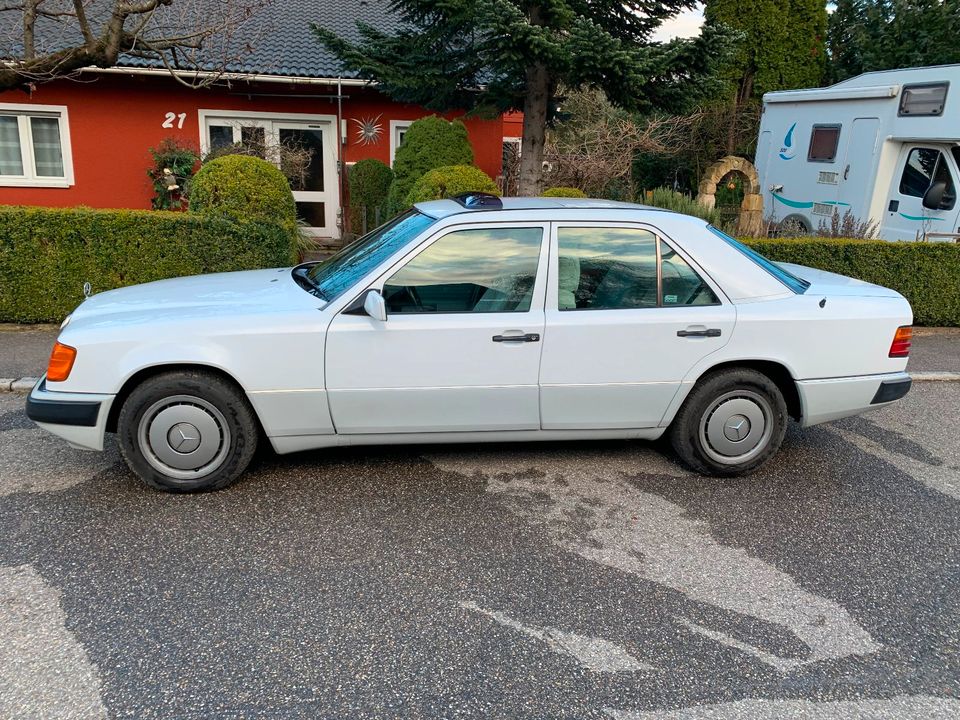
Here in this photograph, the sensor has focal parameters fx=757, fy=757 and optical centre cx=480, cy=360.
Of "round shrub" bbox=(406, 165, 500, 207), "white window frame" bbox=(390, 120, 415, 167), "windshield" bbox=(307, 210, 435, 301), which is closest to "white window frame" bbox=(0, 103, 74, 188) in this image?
"white window frame" bbox=(390, 120, 415, 167)

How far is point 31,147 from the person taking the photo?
13797 mm

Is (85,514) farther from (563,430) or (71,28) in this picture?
(71,28)

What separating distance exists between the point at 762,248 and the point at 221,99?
33.5 feet

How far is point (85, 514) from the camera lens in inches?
158

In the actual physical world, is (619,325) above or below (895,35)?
below

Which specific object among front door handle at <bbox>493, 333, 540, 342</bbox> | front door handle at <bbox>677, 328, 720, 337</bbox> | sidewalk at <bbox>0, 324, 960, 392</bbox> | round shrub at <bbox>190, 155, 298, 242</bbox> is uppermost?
round shrub at <bbox>190, 155, 298, 242</bbox>

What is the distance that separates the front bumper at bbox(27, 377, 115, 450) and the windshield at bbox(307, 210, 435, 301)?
1346 mm

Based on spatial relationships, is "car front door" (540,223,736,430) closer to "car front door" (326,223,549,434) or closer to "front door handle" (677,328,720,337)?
"front door handle" (677,328,720,337)

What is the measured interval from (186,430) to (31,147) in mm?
12416

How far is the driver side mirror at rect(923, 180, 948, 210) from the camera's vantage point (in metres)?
10.6

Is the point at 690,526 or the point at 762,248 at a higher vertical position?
the point at 762,248

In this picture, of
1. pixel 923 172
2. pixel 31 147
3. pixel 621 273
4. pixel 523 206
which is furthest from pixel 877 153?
pixel 31 147

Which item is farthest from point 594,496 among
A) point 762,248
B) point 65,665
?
point 762,248

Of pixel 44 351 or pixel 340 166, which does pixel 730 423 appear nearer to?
pixel 44 351
